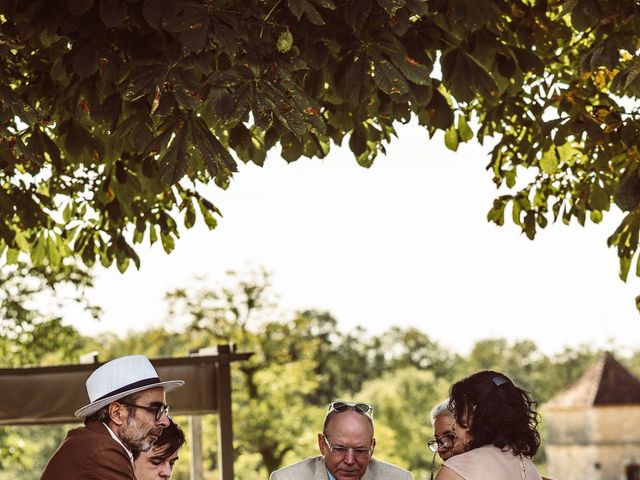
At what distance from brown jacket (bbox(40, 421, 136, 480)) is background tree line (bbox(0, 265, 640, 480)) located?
41.5 feet

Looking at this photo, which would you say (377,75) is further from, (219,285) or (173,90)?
(219,285)

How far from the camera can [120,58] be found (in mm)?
5344

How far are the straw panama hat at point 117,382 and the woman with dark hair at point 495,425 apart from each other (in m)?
1.20

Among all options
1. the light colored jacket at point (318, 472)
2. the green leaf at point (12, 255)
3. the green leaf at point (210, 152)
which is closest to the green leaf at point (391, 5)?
the green leaf at point (210, 152)

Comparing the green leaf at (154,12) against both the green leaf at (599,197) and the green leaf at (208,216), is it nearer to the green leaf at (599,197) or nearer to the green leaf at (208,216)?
the green leaf at (599,197)

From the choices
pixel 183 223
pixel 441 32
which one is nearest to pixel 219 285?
pixel 183 223

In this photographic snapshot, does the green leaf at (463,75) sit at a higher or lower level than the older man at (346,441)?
higher

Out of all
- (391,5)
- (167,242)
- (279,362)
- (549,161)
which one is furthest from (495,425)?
(279,362)

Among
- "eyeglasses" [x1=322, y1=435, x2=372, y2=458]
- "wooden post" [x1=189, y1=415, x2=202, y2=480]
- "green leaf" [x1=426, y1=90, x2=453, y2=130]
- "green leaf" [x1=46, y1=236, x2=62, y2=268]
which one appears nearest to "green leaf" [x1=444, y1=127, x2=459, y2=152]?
"green leaf" [x1=426, y1=90, x2=453, y2=130]

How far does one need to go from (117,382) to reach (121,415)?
13cm

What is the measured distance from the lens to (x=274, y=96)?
4.42 m

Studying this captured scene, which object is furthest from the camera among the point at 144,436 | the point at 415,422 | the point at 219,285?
the point at 415,422

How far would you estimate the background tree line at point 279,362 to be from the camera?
17.4m

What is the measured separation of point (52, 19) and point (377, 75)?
1.65 meters
